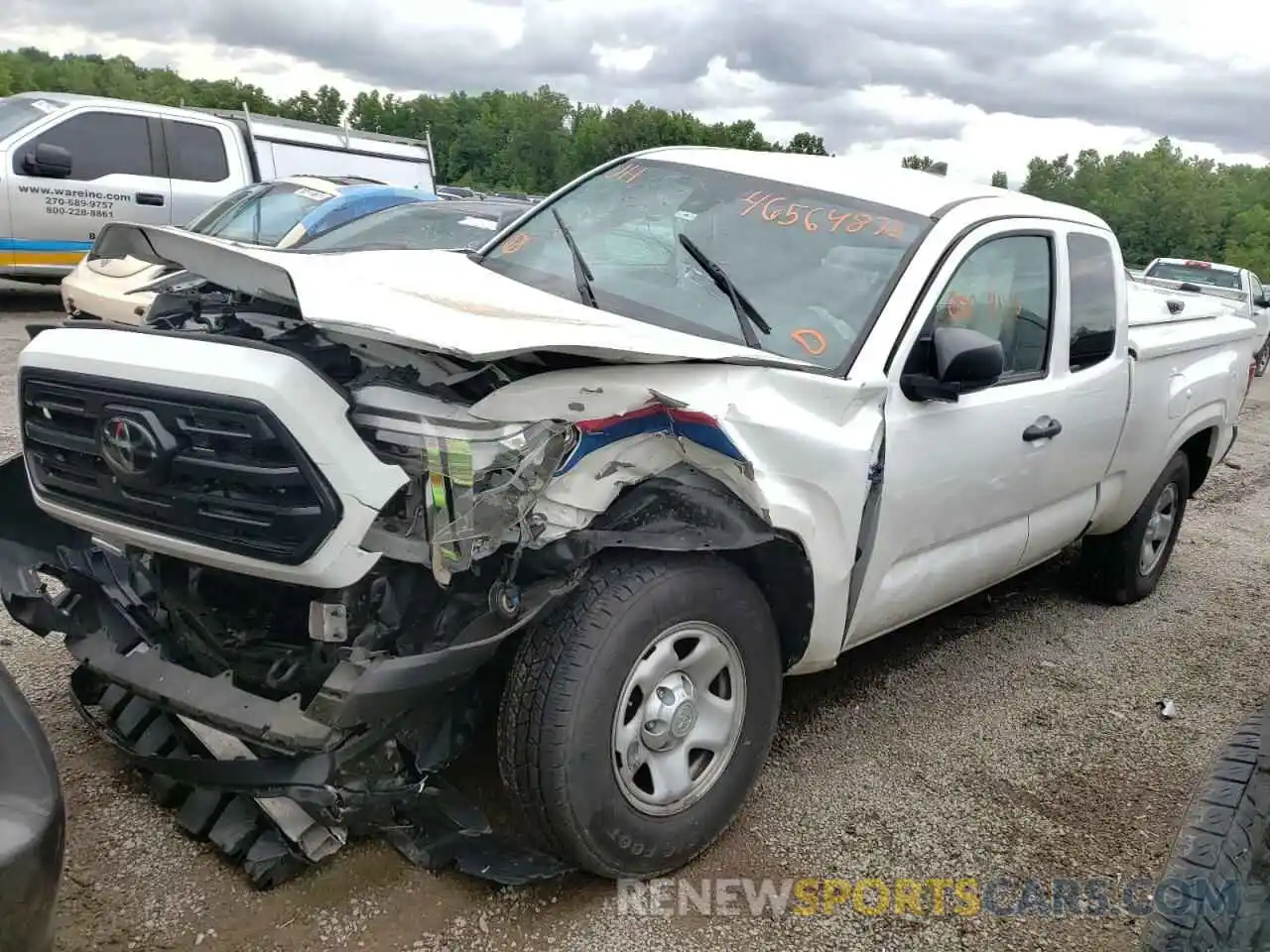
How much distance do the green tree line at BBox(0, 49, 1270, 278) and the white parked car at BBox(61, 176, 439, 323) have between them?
2199 inches

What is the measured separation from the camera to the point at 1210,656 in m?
4.86

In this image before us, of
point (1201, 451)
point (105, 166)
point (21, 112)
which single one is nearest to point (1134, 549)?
point (1201, 451)

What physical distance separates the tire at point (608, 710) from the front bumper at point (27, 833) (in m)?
1.01

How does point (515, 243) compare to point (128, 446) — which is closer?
point (128, 446)

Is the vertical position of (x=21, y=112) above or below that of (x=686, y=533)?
above

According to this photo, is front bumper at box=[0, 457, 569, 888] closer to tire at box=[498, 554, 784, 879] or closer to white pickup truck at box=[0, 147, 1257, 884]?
white pickup truck at box=[0, 147, 1257, 884]

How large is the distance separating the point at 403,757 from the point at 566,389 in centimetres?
99

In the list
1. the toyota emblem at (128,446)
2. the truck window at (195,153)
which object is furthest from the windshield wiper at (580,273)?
the truck window at (195,153)

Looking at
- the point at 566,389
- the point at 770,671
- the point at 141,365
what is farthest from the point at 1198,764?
the point at 141,365

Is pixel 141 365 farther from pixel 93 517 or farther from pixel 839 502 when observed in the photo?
pixel 839 502

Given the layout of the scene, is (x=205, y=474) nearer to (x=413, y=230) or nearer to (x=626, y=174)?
(x=626, y=174)

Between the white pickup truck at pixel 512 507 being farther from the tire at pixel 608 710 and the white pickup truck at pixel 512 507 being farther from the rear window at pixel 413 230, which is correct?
the rear window at pixel 413 230

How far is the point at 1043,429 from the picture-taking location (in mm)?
3830

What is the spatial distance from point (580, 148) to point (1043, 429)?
265 feet
